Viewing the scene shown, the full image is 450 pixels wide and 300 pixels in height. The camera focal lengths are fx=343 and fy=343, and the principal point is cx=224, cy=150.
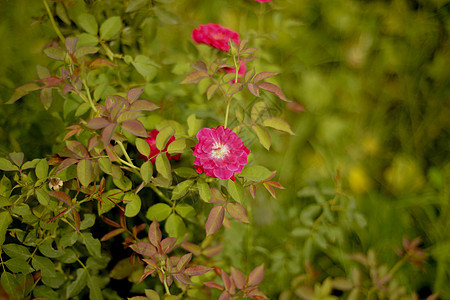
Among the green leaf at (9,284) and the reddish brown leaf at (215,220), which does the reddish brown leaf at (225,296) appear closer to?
the reddish brown leaf at (215,220)

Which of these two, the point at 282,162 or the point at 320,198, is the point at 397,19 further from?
the point at 320,198

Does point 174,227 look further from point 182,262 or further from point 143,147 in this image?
point 143,147

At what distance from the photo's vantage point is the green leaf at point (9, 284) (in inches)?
24.7

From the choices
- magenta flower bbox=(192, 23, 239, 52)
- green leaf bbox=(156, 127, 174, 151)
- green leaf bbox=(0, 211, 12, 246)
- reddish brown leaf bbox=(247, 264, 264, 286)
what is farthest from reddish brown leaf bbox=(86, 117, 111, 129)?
reddish brown leaf bbox=(247, 264, 264, 286)

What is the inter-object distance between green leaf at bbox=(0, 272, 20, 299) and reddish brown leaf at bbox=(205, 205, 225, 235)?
0.37 meters

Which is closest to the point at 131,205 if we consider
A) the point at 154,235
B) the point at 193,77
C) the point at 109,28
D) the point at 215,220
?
the point at 154,235

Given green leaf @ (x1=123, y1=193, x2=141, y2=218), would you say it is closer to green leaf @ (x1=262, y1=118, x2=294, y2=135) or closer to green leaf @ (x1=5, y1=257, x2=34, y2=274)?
green leaf @ (x1=5, y1=257, x2=34, y2=274)

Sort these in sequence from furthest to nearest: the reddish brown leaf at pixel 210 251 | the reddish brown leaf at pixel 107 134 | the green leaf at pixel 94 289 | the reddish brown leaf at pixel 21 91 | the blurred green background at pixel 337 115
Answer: the blurred green background at pixel 337 115 < the reddish brown leaf at pixel 210 251 < the green leaf at pixel 94 289 < the reddish brown leaf at pixel 21 91 < the reddish brown leaf at pixel 107 134

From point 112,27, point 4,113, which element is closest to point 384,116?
point 112,27

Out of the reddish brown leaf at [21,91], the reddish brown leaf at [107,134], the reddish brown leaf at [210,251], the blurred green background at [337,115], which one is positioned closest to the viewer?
the reddish brown leaf at [107,134]

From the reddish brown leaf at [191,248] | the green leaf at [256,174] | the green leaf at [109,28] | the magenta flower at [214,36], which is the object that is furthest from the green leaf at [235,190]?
the green leaf at [109,28]

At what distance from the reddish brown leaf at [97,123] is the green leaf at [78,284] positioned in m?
0.39

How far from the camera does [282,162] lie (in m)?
1.33

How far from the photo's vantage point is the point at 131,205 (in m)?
0.71
